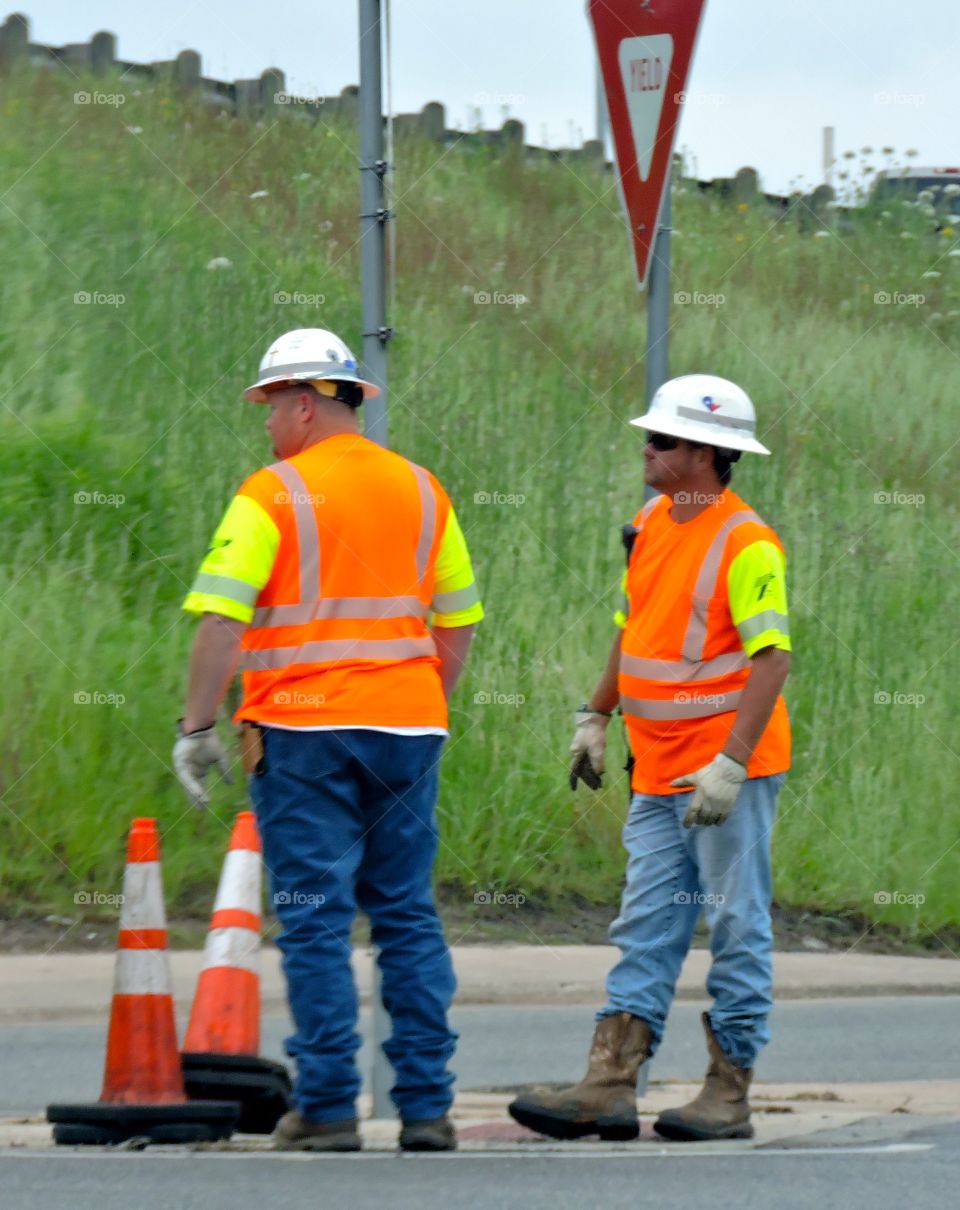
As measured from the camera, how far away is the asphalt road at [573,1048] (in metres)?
7.01

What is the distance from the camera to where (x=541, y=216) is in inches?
742

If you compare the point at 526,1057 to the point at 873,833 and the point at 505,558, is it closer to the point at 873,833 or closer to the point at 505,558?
the point at 873,833

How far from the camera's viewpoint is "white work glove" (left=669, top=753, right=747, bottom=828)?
565cm

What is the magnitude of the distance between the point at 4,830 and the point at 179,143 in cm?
933

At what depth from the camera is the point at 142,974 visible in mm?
5746

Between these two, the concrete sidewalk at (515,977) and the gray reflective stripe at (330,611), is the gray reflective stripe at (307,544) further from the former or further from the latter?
the concrete sidewalk at (515,977)

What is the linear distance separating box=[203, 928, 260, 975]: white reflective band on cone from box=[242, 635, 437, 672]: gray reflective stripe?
39.7 inches

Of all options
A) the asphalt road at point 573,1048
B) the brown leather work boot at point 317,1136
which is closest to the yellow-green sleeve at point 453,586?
the brown leather work boot at point 317,1136

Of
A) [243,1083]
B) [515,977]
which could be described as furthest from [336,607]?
[515,977]

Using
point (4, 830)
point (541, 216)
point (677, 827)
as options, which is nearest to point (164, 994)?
point (677, 827)

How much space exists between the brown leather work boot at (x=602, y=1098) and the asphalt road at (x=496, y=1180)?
255 millimetres

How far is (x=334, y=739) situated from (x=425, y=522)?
632 mm

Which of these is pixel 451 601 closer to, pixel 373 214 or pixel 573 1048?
pixel 373 214

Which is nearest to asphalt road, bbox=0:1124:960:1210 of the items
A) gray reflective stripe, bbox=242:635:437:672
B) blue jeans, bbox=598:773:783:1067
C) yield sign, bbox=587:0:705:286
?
blue jeans, bbox=598:773:783:1067
